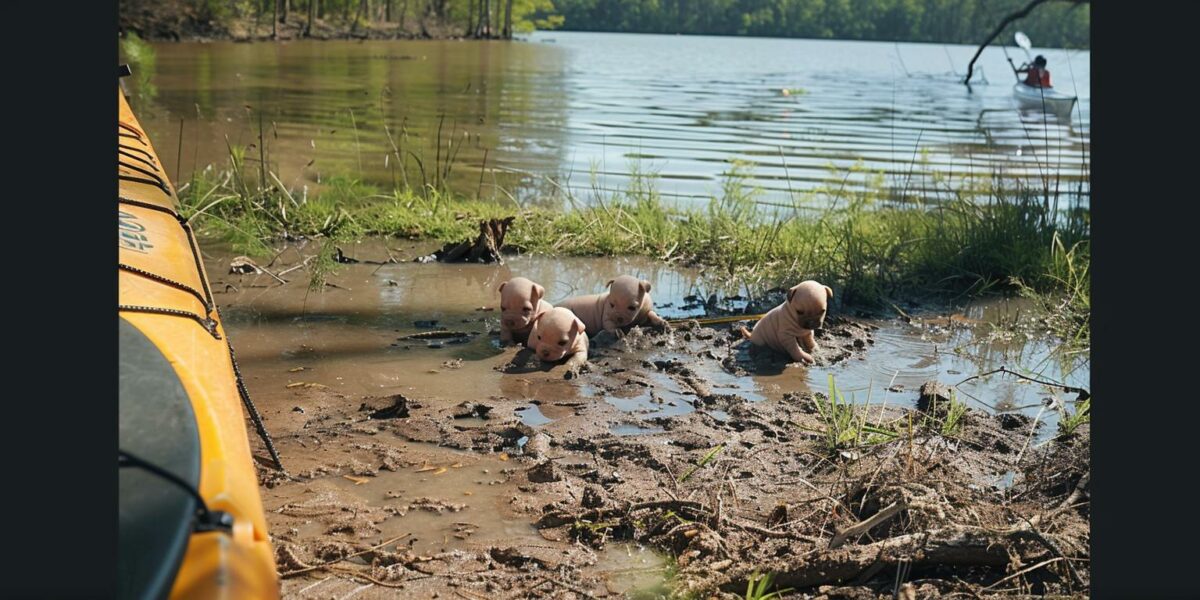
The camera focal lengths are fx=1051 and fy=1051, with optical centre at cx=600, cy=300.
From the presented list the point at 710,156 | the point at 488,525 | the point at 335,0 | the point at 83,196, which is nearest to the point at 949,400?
the point at 488,525

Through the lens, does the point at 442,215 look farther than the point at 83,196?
Yes

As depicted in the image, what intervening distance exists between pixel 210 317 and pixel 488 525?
4.46ft

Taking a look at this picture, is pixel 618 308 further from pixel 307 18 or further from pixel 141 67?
pixel 307 18

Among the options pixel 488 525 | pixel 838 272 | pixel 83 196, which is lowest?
pixel 488 525

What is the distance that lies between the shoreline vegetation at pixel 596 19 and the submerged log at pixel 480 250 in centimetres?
749

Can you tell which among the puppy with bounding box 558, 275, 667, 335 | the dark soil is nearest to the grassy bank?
the puppy with bounding box 558, 275, 667, 335

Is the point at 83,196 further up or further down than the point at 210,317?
further up

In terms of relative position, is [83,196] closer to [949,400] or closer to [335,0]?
[949,400]

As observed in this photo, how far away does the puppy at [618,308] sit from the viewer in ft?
21.4

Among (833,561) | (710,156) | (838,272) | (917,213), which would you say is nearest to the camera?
(833,561)

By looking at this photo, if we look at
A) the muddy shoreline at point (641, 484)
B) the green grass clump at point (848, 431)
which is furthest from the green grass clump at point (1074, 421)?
the green grass clump at point (848, 431)

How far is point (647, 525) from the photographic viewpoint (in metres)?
4.00

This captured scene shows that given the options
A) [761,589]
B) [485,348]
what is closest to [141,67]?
[485,348]

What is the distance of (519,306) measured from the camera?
6.39m
